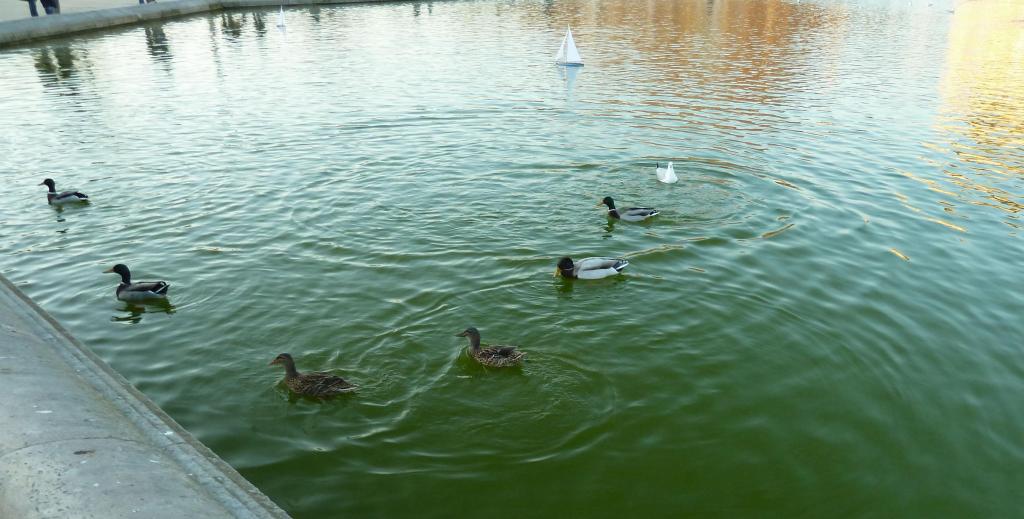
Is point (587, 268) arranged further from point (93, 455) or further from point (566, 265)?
point (93, 455)

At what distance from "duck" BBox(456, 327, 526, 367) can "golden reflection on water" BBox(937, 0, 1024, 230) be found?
1051 centimetres

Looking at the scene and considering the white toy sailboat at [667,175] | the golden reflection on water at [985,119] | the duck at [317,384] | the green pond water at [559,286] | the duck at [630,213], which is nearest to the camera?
the green pond water at [559,286]

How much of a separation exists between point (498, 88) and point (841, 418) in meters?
22.4

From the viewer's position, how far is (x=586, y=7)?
A: 244 feet

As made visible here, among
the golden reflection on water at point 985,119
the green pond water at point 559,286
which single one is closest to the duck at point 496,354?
the green pond water at point 559,286

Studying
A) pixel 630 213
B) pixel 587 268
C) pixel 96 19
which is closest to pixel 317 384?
pixel 587 268

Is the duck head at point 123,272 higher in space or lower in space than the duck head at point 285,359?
higher

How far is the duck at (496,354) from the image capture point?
914 centimetres

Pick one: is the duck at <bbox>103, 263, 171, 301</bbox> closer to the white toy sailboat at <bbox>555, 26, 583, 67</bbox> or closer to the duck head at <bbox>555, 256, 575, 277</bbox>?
the duck head at <bbox>555, 256, 575, 277</bbox>

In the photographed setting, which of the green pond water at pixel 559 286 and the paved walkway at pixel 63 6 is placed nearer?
the green pond water at pixel 559 286

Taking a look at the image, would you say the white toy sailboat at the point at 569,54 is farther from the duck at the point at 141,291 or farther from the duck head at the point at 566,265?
the duck at the point at 141,291

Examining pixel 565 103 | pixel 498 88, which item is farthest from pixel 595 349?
pixel 498 88

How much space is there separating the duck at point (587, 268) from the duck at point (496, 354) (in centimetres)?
262

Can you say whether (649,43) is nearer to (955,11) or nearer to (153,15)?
(153,15)
